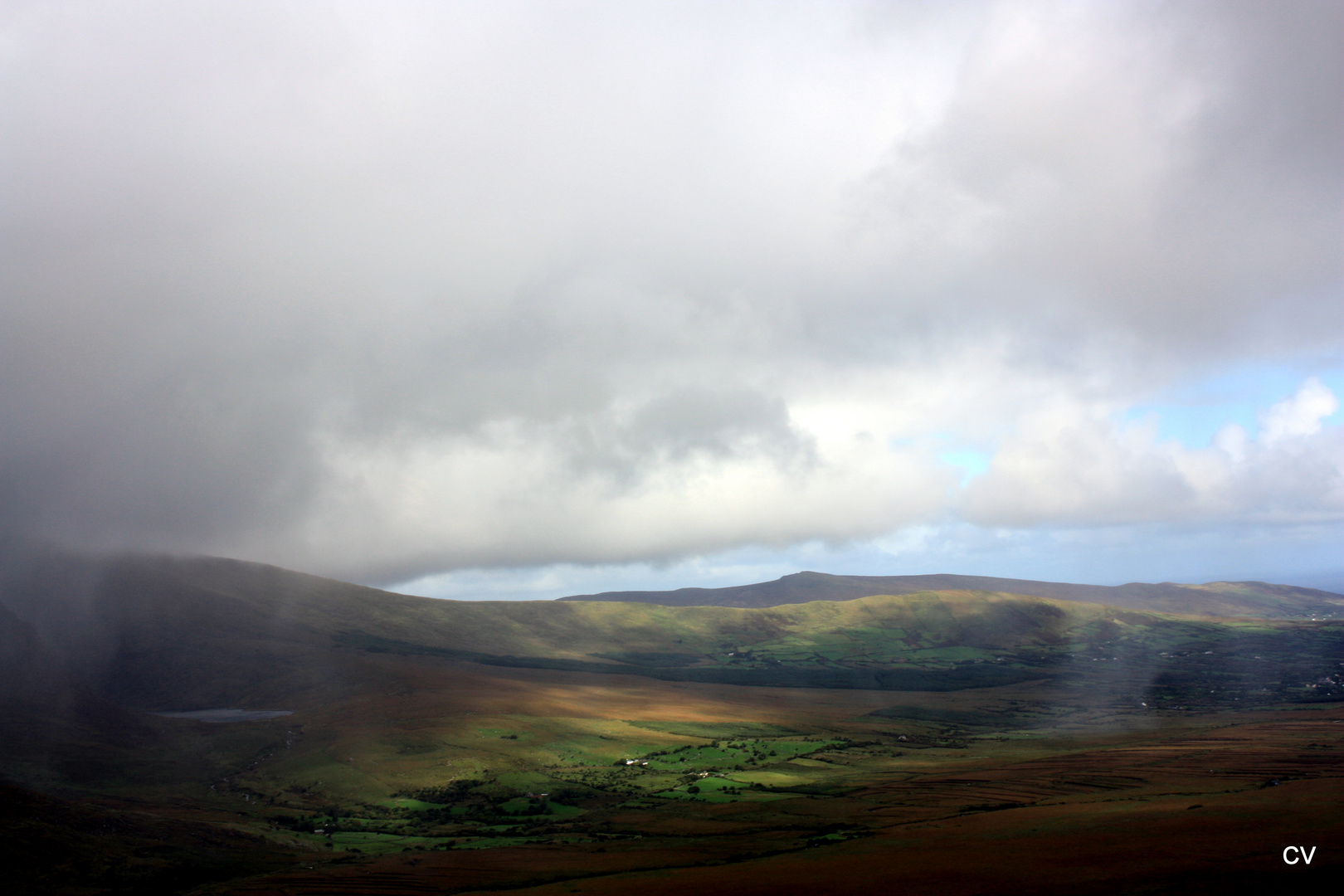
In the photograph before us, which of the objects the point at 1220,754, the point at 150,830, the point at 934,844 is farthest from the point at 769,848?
the point at 1220,754

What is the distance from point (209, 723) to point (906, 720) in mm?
140606

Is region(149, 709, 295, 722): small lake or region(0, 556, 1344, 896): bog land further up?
region(0, 556, 1344, 896): bog land

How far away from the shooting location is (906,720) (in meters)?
181

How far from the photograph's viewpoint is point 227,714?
522 ft

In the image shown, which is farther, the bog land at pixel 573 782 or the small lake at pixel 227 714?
the small lake at pixel 227 714

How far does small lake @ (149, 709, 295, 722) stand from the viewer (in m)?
152

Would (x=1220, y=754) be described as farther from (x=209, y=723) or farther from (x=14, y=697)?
(x=14, y=697)

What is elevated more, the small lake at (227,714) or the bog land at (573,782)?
the bog land at (573,782)

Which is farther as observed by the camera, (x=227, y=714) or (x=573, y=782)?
(x=227, y=714)

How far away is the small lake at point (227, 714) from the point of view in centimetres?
15238

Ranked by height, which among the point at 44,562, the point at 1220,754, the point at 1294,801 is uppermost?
the point at 44,562

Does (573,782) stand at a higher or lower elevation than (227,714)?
higher

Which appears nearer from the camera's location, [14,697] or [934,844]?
[934,844]

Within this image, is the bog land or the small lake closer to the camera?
the bog land
